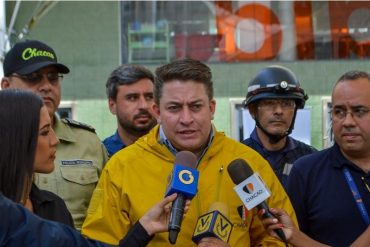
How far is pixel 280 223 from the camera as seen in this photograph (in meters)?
3.59

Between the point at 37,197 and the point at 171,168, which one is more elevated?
the point at 171,168

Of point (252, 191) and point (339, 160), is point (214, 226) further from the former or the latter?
point (339, 160)

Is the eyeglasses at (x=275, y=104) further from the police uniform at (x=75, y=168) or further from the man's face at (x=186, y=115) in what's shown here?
the man's face at (x=186, y=115)

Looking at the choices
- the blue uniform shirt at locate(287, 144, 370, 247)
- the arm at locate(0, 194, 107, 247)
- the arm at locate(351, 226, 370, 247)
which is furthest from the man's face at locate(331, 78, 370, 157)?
the arm at locate(0, 194, 107, 247)

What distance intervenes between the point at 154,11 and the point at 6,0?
2.79 m

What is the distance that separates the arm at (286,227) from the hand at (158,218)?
45 cm

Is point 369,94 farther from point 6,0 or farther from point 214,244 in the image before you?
point 6,0

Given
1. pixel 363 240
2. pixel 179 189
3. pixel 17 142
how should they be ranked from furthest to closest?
pixel 363 240 < pixel 179 189 < pixel 17 142

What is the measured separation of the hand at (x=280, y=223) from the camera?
3453 millimetres

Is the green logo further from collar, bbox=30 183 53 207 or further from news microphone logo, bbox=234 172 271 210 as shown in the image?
news microphone logo, bbox=234 172 271 210

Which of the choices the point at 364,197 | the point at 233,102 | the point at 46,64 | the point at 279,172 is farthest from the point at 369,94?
the point at 233,102

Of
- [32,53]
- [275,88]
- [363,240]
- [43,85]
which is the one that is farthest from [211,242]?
[275,88]

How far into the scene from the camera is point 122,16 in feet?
48.5

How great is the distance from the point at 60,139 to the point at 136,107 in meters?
1.20
